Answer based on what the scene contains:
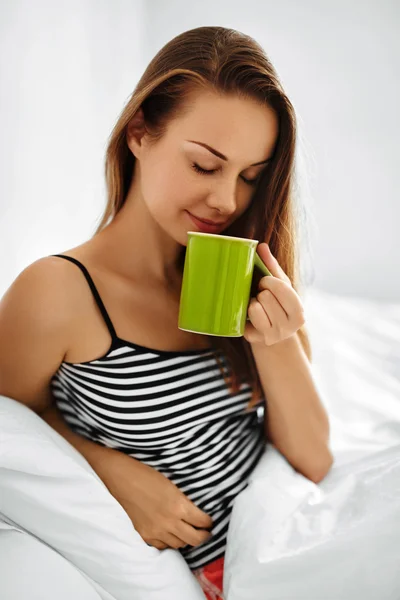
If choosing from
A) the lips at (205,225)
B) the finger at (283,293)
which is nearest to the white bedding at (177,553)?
the finger at (283,293)

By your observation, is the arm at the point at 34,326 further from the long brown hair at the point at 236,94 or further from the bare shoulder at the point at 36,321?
the long brown hair at the point at 236,94

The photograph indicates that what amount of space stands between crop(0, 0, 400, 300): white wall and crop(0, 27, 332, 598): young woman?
1.71ft

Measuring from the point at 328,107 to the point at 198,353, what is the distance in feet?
7.03

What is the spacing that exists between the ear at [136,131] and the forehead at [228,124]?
8cm

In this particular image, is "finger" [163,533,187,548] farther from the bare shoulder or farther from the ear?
the ear

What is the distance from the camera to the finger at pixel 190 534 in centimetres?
79

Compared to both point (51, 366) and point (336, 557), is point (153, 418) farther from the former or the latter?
point (336, 557)

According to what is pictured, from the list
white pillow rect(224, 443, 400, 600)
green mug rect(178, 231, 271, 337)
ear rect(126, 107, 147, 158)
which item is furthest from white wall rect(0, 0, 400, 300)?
white pillow rect(224, 443, 400, 600)

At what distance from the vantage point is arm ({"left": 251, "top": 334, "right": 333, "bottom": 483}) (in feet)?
2.95

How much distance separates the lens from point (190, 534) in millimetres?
795

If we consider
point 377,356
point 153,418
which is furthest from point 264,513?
point 377,356

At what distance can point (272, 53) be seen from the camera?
2.64 meters

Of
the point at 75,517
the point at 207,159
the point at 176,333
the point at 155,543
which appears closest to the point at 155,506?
the point at 155,543

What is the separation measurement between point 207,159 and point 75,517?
502mm
